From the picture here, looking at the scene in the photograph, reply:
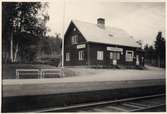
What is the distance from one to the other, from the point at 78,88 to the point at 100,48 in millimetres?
1553

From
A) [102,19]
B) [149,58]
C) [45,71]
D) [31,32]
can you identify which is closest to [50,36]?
[31,32]

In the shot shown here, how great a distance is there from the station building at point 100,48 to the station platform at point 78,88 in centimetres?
32

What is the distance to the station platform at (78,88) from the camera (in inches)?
196

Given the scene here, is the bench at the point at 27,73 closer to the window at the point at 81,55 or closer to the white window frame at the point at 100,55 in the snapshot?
the window at the point at 81,55

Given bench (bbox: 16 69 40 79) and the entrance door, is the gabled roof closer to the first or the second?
the entrance door

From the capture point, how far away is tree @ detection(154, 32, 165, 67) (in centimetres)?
548

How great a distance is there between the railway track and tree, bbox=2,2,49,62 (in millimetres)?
1706

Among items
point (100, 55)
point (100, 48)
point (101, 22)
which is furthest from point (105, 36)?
point (101, 22)

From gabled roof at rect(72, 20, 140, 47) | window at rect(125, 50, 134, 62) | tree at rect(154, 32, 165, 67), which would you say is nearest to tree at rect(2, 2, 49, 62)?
gabled roof at rect(72, 20, 140, 47)

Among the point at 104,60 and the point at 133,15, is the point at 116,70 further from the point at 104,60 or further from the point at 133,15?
the point at 133,15

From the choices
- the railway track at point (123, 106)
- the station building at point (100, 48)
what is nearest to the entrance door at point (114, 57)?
the station building at point (100, 48)

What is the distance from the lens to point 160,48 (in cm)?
563

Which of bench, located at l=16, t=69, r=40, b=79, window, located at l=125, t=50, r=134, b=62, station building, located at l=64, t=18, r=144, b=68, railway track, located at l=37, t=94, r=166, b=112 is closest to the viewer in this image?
railway track, located at l=37, t=94, r=166, b=112

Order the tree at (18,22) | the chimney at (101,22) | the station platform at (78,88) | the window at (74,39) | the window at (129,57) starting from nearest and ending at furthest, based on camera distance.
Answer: the station platform at (78,88) < the tree at (18,22) < the chimney at (101,22) < the window at (129,57) < the window at (74,39)
